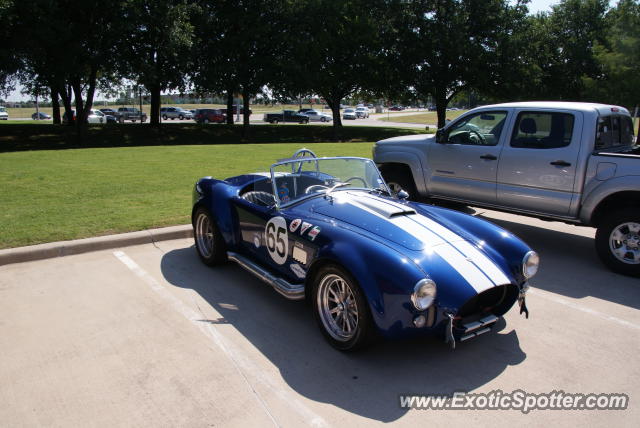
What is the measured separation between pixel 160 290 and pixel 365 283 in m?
2.55

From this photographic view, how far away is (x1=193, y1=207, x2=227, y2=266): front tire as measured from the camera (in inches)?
221

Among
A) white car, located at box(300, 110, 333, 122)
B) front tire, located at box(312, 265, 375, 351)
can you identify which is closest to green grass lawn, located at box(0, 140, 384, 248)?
front tire, located at box(312, 265, 375, 351)

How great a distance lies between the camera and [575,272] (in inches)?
233

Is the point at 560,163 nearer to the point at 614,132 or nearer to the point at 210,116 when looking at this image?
the point at 614,132

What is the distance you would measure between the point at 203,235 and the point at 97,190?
14.7 ft

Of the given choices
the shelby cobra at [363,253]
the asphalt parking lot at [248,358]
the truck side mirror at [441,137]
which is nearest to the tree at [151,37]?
the truck side mirror at [441,137]

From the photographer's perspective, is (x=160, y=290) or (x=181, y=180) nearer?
(x=160, y=290)

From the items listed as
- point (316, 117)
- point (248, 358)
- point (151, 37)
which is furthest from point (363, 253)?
point (316, 117)

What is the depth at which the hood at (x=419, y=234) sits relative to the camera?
12.5 ft

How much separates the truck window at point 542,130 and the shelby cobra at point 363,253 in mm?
2402

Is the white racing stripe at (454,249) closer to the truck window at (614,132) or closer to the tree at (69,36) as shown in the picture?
the truck window at (614,132)

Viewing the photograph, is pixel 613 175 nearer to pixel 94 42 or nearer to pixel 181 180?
pixel 181 180

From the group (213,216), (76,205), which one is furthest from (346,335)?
(76,205)

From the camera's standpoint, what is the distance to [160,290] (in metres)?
5.14
